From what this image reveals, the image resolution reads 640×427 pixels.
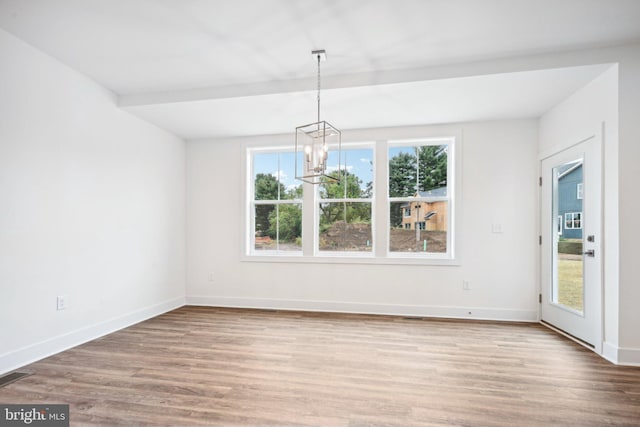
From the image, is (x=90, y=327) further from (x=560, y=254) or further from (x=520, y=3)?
(x=560, y=254)

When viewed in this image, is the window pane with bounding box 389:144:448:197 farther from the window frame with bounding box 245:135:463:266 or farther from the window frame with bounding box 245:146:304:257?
the window frame with bounding box 245:146:304:257

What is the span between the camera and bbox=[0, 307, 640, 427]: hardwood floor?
2225 mm

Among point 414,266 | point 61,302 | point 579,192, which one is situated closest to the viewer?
point 61,302

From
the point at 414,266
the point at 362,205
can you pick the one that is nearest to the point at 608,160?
the point at 414,266

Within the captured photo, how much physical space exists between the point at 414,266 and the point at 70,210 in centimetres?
402

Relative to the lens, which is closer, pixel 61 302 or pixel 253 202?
pixel 61 302

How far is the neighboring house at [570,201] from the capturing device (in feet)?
12.0

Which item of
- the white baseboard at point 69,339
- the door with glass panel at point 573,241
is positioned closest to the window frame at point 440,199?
the door with glass panel at point 573,241

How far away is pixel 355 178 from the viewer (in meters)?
5.09

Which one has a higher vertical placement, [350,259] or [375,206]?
[375,206]

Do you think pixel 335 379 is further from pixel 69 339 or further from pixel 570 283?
pixel 570 283

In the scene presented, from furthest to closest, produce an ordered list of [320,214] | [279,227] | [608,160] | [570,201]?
[279,227] → [320,214] → [570,201] → [608,160]

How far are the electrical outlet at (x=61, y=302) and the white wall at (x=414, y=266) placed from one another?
2085 millimetres

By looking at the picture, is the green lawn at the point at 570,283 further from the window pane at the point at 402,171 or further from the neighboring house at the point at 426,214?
the window pane at the point at 402,171
